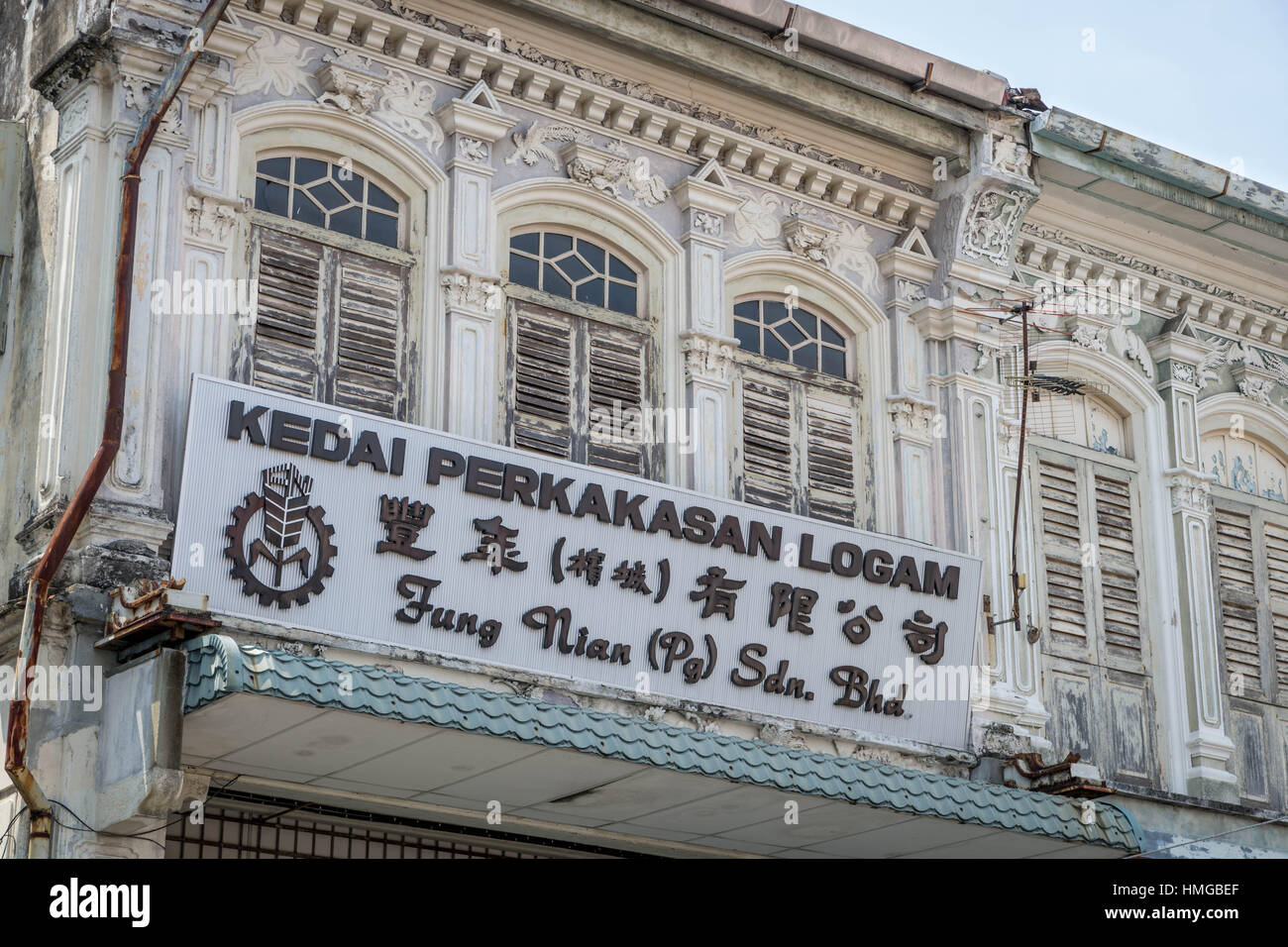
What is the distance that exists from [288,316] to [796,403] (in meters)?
3.62

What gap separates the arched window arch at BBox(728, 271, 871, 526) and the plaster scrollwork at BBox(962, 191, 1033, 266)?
1.16 metres

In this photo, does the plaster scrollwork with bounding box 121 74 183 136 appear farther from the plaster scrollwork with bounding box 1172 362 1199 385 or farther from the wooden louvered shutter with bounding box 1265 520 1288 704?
the wooden louvered shutter with bounding box 1265 520 1288 704

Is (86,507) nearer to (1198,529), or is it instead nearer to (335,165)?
(335,165)

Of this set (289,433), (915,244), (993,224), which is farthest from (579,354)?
(993,224)

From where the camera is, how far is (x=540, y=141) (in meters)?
12.8

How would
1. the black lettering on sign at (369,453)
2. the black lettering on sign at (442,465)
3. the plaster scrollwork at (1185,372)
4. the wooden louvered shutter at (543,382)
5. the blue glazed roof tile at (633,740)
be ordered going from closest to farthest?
the blue glazed roof tile at (633,740), the black lettering on sign at (369,453), the black lettering on sign at (442,465), the wooden louvered shutter at (543,382), the plaster scrollwork at (1185,372)

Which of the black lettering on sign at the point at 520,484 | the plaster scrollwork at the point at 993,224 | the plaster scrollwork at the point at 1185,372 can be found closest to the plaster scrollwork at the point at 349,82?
the black lettering on sign at the point at 520,484

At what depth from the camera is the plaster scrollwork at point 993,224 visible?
46.4 feet

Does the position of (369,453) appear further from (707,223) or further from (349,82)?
(707,223)

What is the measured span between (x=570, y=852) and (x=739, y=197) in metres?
4.47

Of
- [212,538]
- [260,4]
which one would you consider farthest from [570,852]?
[260,4]

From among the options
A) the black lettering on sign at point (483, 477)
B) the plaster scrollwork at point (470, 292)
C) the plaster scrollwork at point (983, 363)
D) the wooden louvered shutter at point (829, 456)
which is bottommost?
the black lettering on sign at point (483, 477)

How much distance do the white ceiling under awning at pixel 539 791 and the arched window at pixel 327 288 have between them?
2.21m

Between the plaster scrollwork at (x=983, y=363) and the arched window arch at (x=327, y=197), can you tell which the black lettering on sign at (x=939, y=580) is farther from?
the arched window arch at (x=327, y=197)
